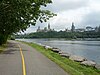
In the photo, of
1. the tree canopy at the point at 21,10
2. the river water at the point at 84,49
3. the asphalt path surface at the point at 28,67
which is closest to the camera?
the asphalt path surface at the point at 28,67

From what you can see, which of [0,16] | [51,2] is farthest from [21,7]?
[51,2]

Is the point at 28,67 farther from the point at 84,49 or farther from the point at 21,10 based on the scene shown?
the point at 84,49

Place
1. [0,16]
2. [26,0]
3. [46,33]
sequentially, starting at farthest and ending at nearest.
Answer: [46,33], [0,16], [26,0]

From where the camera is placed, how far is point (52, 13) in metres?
44.2

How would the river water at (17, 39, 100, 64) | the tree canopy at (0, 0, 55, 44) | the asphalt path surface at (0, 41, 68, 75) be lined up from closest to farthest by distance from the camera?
the asphalt path surface at (0, 41, 68, 75)
the tree canopy at (0, 0, 55, 44)
the river water at (17, 39, 100, 64)

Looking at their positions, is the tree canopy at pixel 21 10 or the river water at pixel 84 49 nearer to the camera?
the tree canopy at pixel 21 10

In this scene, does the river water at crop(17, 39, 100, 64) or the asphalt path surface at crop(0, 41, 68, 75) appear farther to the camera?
the river water at crop(17, 39, 100, 64)

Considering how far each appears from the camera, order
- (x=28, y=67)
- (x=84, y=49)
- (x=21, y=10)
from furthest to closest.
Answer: (x=84, y=49), (x=21, y=10), (x=28, y=67)

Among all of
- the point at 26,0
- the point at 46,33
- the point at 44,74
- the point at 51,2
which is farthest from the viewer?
the point at 46,33

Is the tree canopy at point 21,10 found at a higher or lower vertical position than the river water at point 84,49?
higher

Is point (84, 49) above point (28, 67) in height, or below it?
below

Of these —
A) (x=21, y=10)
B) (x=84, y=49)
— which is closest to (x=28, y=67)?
(x=21, y=10)

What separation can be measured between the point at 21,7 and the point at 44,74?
18.8m

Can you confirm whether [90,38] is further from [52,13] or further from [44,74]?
[44,74]
